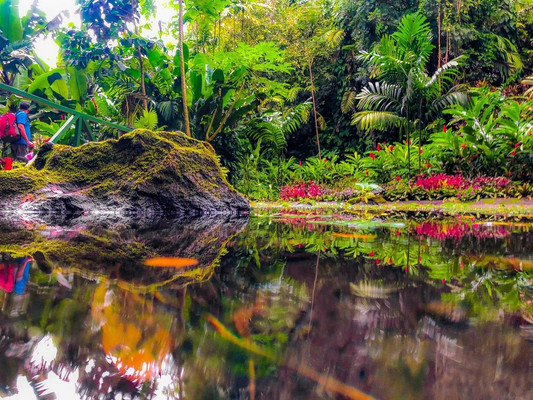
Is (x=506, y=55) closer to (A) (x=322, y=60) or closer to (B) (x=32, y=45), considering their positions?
(A) (x=322, y=60)

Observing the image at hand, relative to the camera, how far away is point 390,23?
1150 centimetres

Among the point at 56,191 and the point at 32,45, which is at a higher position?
the point at 32,45

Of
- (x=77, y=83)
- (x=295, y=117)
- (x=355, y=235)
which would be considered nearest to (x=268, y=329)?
(x=355, y=235)

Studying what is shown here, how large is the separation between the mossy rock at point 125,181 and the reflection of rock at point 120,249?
151 cm

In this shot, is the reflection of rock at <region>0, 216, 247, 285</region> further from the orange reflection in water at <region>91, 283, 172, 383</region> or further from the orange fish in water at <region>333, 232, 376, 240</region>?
the orange fish in water at <region>333, 232, 376, 240</region>

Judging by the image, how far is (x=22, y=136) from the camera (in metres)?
5.27

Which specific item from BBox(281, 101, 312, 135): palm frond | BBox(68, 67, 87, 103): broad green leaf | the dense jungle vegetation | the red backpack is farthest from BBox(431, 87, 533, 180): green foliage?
BBox(68, 67, 87, 103): broad green leaf

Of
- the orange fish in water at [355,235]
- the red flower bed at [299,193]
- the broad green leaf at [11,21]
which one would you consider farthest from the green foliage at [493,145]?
the broad green leaf at [11,21]

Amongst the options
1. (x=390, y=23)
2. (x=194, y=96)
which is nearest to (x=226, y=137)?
(x=194, y=96)

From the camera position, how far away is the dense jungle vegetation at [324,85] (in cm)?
676

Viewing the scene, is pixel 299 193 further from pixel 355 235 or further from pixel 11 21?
pixel 11 21

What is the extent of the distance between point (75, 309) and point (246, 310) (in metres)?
0.36

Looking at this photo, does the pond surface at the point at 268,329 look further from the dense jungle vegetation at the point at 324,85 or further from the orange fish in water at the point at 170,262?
Answer: the dense jungle vegetation at the point at 324,85

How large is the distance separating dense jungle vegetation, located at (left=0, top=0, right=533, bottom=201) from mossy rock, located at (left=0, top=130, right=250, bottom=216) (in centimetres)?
257
